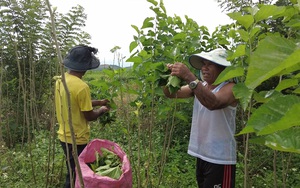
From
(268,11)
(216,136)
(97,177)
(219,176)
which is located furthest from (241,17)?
(97,177)

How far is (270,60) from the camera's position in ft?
1.29

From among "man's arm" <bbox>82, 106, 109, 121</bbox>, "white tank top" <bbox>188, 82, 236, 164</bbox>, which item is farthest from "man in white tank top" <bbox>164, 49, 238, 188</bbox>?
"man's arm" <bbox>82, 106, 109, 121</bbox>

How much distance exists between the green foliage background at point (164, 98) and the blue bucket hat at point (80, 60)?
0.63 ft

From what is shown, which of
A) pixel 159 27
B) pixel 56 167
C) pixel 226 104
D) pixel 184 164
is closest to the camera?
pixel 226 104

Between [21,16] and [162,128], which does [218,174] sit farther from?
[21,16]

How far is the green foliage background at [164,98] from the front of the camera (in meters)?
0.49

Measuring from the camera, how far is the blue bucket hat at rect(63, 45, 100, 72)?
2.63 meters

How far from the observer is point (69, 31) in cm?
468

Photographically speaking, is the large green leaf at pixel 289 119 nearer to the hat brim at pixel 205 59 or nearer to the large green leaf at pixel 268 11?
the large green leaf at pixel 268 11

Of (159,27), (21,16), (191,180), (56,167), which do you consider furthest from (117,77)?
(21,16)

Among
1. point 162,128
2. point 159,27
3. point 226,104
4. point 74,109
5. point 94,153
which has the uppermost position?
point 159,27

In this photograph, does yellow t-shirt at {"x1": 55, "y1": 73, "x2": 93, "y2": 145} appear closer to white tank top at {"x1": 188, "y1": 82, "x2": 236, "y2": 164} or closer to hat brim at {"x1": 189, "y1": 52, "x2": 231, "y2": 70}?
hat brim at {"x1": 189, "y1": 52, "x2": 231, "y2": 70}

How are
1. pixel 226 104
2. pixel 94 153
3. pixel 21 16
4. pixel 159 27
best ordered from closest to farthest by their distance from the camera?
pixel 226 104, pixel 159 27, pixel 94 153, pixel 21 16

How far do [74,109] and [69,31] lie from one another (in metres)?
2.44
